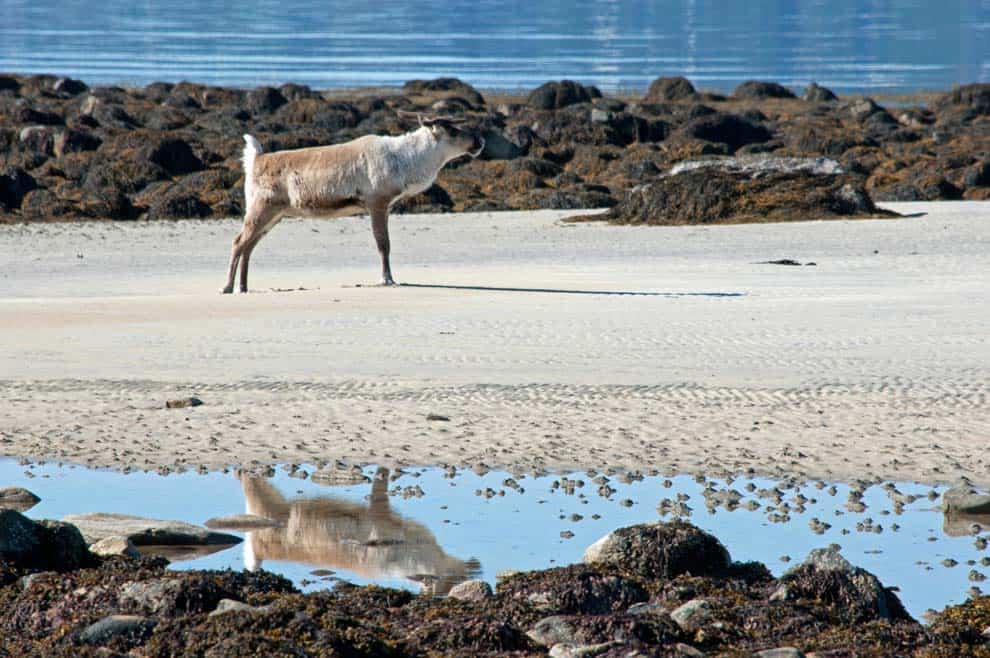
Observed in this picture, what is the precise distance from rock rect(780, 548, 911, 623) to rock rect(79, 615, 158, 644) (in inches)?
100

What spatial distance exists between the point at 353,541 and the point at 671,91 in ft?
181

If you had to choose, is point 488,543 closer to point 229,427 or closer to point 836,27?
point 229,427

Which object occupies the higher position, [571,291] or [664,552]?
[571,291]

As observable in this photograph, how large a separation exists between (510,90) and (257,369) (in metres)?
56.5

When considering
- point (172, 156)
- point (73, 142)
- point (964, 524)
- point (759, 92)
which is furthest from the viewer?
point (759, 92)

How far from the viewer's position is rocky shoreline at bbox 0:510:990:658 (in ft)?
19.4

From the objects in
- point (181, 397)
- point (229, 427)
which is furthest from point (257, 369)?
point (229, 427)

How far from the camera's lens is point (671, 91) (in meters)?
61.8

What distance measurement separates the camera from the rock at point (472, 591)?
6742mm

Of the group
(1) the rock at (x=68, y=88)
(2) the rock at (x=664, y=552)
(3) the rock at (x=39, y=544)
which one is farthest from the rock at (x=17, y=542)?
(1) the rock at (x=68, y=88)

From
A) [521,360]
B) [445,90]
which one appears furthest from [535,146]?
[521,360]

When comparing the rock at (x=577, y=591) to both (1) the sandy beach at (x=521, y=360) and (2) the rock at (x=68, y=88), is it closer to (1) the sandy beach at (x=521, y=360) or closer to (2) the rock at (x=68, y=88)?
(1) the sandy beach at (x=521, y=360)

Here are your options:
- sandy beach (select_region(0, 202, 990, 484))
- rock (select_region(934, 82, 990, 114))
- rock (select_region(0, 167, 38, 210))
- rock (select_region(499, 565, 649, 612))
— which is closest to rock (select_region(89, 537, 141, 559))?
rock (select_region(499, 565, 649, 612))

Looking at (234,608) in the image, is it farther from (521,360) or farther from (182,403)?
(521,360)
